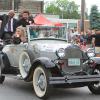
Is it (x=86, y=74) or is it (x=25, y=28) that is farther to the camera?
(x=25, y=28)

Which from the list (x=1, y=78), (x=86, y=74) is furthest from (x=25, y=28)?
(x=86, y=74)

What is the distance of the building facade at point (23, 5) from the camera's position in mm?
57056

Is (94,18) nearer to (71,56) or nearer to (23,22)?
(23,22)

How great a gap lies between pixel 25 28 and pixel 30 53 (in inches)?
49.2

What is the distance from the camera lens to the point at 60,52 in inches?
362

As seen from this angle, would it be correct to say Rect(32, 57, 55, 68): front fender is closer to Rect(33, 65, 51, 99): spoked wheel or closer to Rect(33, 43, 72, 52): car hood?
Rect(33, 65, 51, 99): spoked wheel

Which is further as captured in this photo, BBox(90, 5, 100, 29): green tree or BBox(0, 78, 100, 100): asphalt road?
BBox(90, 5, 100, 29): green tree

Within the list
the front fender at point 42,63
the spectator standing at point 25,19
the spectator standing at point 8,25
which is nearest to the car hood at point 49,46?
the front fender at point 42,63

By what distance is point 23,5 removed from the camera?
60406 mm

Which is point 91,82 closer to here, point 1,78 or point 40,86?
point 40,86

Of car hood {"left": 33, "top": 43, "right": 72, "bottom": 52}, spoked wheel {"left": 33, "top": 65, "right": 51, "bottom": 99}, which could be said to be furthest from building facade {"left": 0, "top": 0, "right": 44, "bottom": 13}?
spoked wheel {"left": 33, "top": 65, "right": 51, "bottom": 99}

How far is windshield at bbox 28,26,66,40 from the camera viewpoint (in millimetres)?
10500

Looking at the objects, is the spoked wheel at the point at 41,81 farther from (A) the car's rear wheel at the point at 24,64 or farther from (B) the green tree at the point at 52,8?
(B) the green tree at the point at 52,8

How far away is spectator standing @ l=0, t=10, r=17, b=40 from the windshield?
5.51ft
